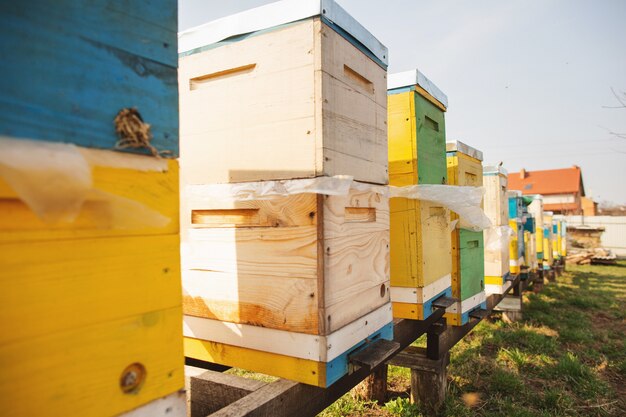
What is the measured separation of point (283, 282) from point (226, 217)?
41cm

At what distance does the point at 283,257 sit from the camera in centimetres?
158

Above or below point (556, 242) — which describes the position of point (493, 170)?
above

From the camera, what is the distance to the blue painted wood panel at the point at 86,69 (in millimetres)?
713

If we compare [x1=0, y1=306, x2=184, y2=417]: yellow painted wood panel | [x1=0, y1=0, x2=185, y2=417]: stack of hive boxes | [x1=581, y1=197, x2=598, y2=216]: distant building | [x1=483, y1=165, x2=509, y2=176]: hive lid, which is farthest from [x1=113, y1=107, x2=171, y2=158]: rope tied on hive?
[x1=581, y1=197, x2=598, y2=216]: distant building

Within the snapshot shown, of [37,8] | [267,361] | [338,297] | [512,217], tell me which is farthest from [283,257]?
[512,217]

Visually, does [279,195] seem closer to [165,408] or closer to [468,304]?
[165,408]

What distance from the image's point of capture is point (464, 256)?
3.66 meters

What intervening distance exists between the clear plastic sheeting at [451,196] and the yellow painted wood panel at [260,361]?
3.83 feet

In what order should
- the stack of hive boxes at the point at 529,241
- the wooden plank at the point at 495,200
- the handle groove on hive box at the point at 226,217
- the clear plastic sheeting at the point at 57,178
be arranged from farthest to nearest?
the stack of hive boxes at the point at 529,241
the wooden plank at the point at 495,200
the handle groove on hive box at the point at 226,217
the clear plastic sheeting at the point at 57,178

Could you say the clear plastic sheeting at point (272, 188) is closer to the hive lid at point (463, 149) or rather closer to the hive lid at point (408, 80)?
the hive lid at point (408, 80)

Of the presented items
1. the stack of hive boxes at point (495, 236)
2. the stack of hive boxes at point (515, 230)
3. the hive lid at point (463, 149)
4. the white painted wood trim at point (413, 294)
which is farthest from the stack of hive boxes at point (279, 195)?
the stack of hive boxes at point (515, 230)

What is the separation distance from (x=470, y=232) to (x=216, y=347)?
2.86 m

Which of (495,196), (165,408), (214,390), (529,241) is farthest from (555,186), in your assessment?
(165,408)

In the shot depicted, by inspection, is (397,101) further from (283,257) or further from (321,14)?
(283,257)
